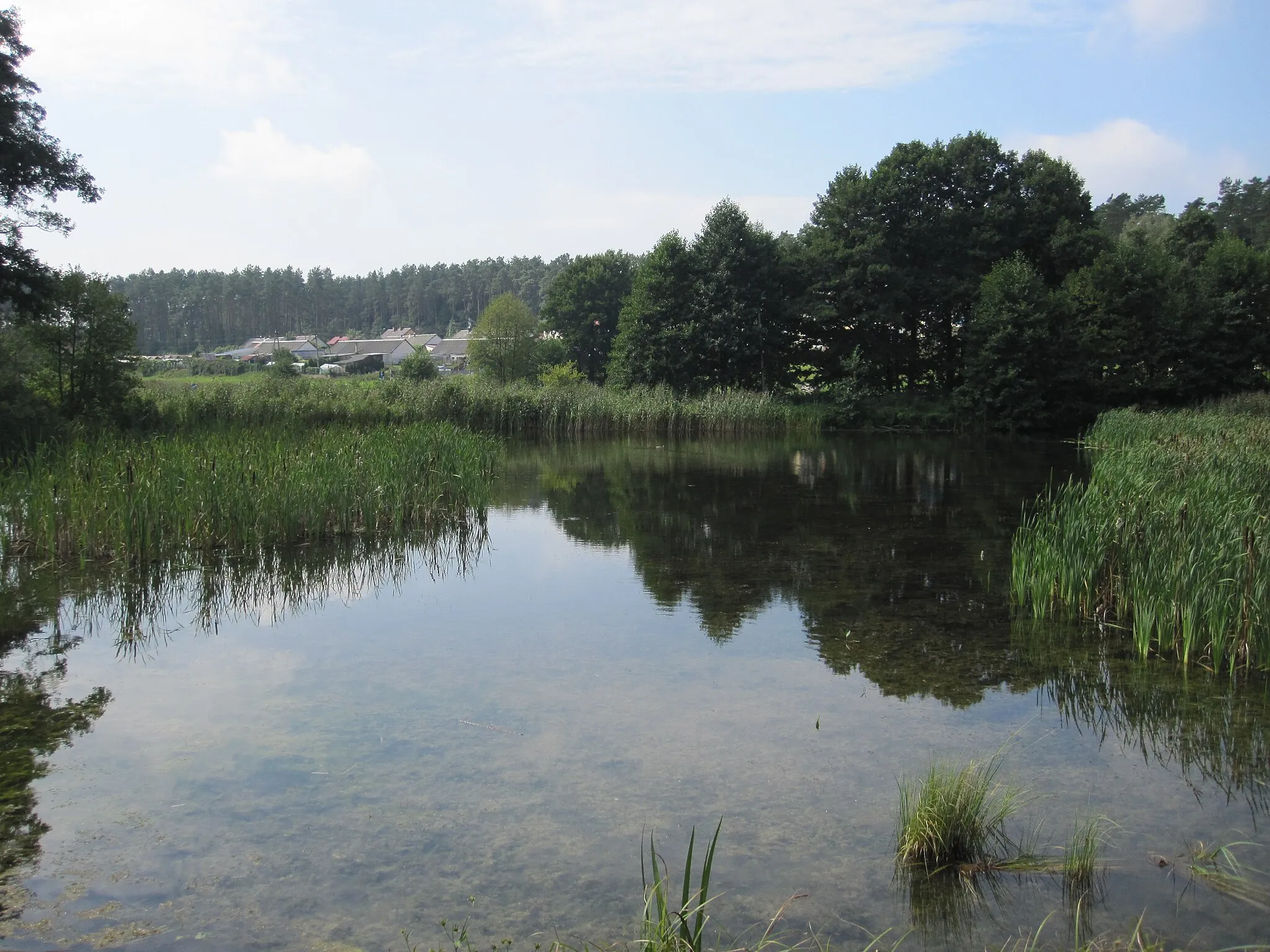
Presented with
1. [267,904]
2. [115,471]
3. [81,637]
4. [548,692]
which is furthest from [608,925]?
[115,471]

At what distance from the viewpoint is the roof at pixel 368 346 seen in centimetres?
8769

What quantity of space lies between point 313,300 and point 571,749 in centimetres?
11155

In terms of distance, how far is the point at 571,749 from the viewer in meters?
5.26

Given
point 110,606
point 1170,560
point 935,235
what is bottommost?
point 110,606

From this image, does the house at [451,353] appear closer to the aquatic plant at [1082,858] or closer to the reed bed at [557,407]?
the reed bed at [557,407]

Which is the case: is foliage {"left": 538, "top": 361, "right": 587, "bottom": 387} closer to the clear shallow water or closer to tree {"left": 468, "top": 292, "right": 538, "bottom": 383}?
tree {"left": 468, "top": 292, "right": 538, "bottom": 383}

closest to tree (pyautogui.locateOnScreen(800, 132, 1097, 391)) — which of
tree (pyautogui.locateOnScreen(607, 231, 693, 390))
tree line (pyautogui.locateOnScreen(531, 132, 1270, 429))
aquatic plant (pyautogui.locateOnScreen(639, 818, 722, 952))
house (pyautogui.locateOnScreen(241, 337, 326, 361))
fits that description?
tree line (pyautogui.locateOnScreen(531, 132, 1270, 429))

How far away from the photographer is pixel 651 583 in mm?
9648

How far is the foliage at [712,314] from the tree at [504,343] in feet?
53.3

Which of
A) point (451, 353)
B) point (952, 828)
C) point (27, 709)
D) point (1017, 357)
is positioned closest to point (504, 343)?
point (1017, 357)

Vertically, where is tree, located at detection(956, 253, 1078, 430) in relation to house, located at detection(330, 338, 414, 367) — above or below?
below

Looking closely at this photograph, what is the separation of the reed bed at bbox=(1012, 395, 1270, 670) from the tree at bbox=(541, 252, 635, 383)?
43.5m

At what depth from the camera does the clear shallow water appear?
3666mm

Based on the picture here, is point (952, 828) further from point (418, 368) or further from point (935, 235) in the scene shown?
point (418, 368)
